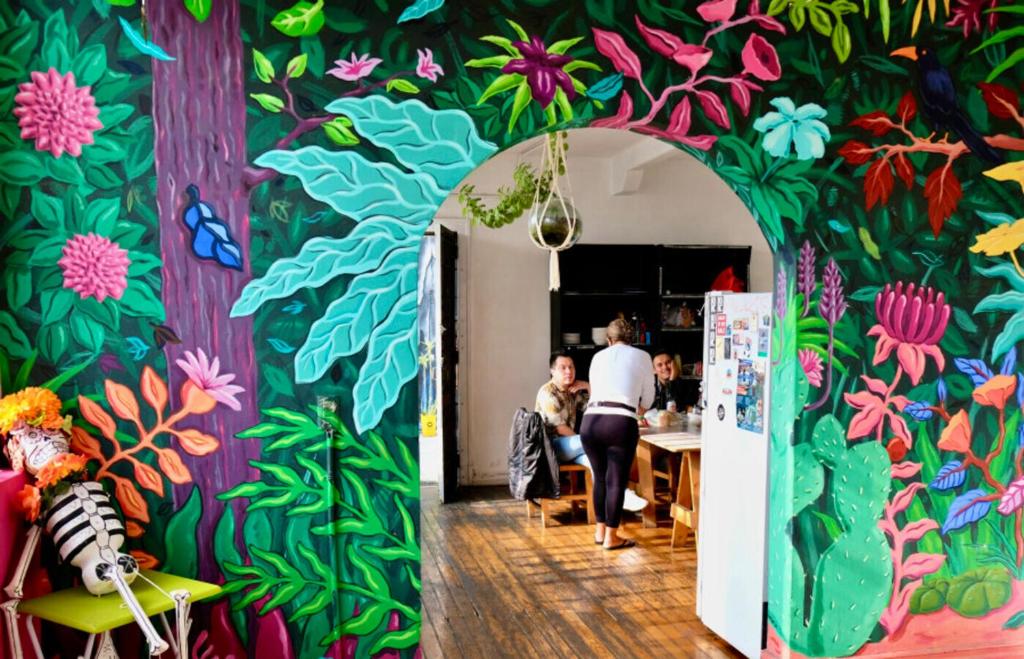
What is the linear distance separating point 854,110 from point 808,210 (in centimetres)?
47

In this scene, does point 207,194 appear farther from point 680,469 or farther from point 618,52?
point 680,469

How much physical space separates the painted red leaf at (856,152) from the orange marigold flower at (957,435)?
1.22m

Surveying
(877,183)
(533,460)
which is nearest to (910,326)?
(877,183)

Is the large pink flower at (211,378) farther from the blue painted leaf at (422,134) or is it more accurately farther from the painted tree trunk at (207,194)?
the blue painted leaf at (422,134)

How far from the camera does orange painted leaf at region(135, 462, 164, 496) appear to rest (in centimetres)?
314

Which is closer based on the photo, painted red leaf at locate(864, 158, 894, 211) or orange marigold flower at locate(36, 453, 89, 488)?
orange marigold flower at locate(36, 453, 89, 488)

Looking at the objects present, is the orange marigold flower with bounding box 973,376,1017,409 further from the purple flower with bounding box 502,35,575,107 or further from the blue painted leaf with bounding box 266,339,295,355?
the blue painted leaf with bounding box 266,339,295,355

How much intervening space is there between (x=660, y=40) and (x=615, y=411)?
3076 millimetres

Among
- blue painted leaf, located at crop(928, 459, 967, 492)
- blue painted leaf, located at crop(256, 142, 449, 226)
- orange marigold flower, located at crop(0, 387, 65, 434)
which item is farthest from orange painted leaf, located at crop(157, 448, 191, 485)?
blue painted leaf, located at crop(928, 459, 967, 492)

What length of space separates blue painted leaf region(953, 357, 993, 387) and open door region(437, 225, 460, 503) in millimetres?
4308

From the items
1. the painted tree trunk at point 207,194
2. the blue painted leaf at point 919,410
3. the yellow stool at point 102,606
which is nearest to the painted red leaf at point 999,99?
the blue painted leaf at point 919,410

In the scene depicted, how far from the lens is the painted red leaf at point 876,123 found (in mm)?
3613

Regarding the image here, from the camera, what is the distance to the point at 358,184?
10.6ft

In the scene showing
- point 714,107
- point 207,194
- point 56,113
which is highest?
point 714,107
